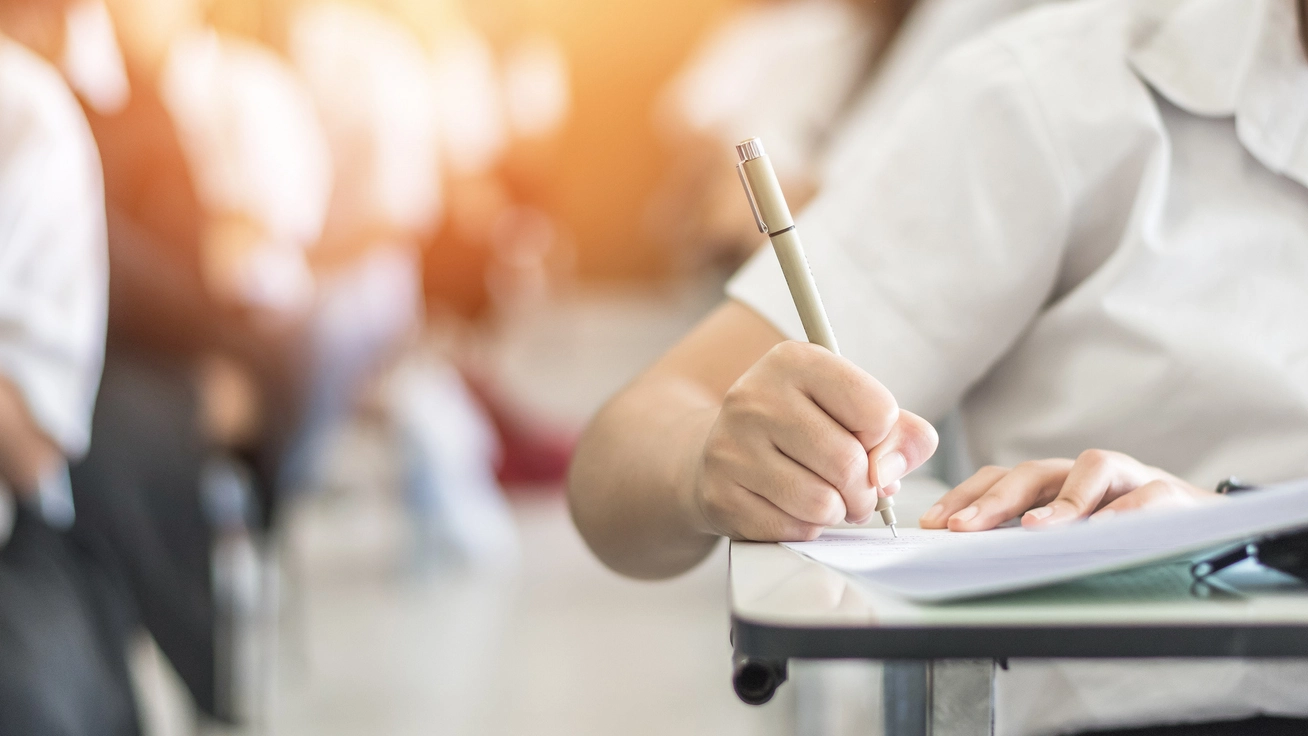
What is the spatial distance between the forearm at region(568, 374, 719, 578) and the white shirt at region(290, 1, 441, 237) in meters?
0.87

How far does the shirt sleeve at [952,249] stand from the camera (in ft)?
1.65

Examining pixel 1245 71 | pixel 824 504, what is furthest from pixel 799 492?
pixel 1245 71

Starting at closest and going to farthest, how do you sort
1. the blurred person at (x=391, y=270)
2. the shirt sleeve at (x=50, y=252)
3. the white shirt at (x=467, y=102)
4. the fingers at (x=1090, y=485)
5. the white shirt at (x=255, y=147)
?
the fingers at (x=1090, y=485)
the shirt sleeve at (x=50, y=252)
the white shirt at (x=255, y=147)
the blurred person at (x=391, y=270)
the white shirt at (x=467, y=102)

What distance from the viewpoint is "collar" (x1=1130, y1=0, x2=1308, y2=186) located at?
505 millimetres

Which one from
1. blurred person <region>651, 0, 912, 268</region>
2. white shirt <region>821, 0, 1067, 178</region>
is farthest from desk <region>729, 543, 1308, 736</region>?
blurred person <region>651, 0, 912, 268</region>

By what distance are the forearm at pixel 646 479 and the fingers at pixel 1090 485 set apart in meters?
0.13

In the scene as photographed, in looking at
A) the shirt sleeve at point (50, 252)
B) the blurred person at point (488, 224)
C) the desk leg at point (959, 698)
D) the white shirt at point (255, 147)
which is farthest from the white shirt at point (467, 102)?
the desk leg at point (959, 698)

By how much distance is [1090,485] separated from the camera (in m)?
0.37

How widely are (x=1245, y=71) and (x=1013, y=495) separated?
29 cm

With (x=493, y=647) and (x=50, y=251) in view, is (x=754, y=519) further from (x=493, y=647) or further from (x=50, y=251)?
(x=493, y=647)

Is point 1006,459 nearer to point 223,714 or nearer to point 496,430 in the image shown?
Answer: point 223,714

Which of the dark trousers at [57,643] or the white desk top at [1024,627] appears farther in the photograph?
the dark trousers at [57,643]

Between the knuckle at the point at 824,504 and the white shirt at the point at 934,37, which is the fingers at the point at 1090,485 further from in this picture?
the white shirt at the point at 934,37

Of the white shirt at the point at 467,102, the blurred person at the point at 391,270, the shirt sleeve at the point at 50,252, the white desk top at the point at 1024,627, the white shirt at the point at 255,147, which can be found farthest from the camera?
the white shirt at the point at 467,102
